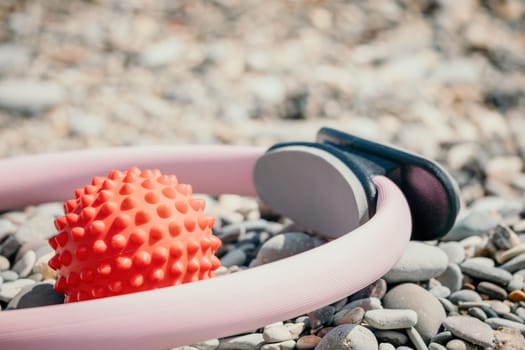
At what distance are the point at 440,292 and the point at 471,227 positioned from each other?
62 cm

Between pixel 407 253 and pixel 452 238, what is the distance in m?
0.57

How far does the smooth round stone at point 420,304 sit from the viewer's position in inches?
91.4

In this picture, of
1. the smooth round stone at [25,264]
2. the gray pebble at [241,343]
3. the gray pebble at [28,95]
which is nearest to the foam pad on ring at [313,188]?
the gray pebble at [241,343]

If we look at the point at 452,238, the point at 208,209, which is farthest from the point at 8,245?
the point at 452,238

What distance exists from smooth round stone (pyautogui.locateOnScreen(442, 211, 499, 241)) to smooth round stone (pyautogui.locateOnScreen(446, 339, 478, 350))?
2.92 feet

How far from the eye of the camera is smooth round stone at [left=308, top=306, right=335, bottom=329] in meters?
Result: 2.37

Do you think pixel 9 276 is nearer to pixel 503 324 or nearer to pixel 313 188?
pixel 313 188

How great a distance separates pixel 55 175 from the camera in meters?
3.34

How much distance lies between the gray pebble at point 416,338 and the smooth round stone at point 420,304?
0.17 feet

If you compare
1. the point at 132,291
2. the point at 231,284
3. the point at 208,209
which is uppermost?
the point at 231,284

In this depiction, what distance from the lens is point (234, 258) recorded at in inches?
116

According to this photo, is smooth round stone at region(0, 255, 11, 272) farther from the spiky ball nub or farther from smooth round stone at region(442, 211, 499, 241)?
smooth round stone at region(442, 211, 499, 241)

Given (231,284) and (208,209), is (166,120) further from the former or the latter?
(231,284)

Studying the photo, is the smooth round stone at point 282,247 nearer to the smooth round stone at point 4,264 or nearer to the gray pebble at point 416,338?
the gray pebble at point 416,338
